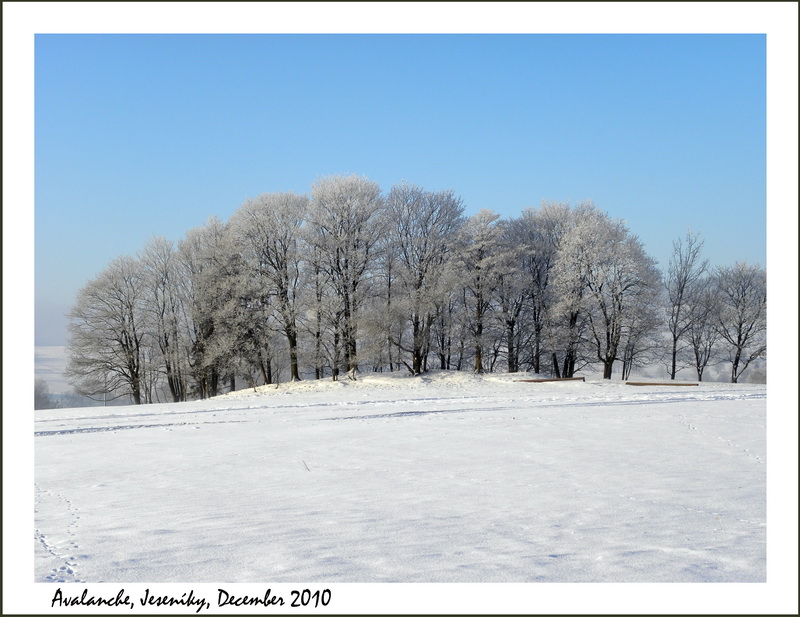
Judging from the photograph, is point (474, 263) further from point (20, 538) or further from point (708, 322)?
point (20, 538)

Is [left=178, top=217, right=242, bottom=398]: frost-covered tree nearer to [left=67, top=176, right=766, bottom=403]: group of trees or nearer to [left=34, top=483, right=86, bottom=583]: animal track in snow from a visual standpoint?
[left=67, top=176, right=766, bottom=403]: group of trees

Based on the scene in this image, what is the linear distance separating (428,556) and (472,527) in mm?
1080

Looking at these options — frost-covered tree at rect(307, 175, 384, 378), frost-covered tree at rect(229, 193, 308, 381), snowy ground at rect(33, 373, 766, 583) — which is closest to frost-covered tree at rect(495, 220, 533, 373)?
frost-covered tree at rect(307, 175, 384, 378)

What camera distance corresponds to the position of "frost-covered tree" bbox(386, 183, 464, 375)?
123 ft

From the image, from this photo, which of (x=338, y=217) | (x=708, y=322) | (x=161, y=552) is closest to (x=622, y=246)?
(x=708, y=322)

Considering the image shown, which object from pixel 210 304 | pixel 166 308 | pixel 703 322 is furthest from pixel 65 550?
pixel 703 322

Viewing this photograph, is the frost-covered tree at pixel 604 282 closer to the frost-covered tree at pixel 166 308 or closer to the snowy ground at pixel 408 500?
the snowy ground at pixel 408 500

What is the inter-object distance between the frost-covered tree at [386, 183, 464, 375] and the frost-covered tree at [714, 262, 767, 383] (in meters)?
19.2

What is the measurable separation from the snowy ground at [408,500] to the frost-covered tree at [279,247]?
2172 centimetres

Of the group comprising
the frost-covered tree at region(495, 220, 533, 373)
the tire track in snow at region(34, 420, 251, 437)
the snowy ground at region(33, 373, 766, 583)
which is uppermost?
the frost-covered tree at region(495, 220, 533, 373)

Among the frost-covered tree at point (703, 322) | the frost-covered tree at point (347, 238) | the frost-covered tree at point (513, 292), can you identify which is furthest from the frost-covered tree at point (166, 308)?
the frost-covered tree at point (703, 322)

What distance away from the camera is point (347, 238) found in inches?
1446

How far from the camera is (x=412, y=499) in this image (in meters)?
8.08

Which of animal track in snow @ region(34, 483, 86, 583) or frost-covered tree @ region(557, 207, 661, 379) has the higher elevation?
frost-covered tree @ region(557, 207, 661, 379)
